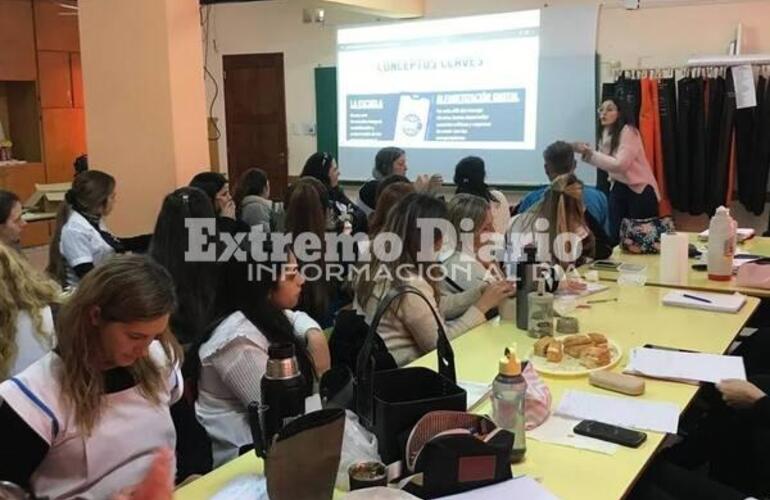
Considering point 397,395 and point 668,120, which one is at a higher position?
point 668,120

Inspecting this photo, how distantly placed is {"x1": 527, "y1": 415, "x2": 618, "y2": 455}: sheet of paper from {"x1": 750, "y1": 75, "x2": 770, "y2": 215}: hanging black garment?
15.0 ft

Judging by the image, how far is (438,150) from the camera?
7.30 m

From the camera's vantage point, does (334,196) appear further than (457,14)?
No

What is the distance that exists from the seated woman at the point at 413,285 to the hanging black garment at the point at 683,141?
358cm

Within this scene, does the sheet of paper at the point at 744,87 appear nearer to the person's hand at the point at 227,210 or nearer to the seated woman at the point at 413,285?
the seated woman at the point at 413,285

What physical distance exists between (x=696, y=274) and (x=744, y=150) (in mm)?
2627

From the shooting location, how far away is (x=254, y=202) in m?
5.18

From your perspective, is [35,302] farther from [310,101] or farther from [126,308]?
[310,101]

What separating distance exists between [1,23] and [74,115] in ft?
4.27

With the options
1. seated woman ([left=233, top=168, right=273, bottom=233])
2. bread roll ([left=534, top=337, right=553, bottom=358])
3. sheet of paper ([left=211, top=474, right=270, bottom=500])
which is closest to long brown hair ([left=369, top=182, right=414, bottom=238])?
seated woman ([left=233, top=168, right=273, bottom=233])

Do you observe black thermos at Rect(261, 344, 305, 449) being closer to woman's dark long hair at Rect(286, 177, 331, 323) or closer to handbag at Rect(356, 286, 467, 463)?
handbag at Rect(356, 286, 467, 463)

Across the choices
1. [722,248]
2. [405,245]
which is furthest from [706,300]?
[405,245]

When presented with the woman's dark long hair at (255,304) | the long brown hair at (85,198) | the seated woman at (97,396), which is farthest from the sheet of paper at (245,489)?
the long brown hair at (85,198)

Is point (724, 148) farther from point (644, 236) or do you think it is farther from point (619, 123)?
point (644, 236)
